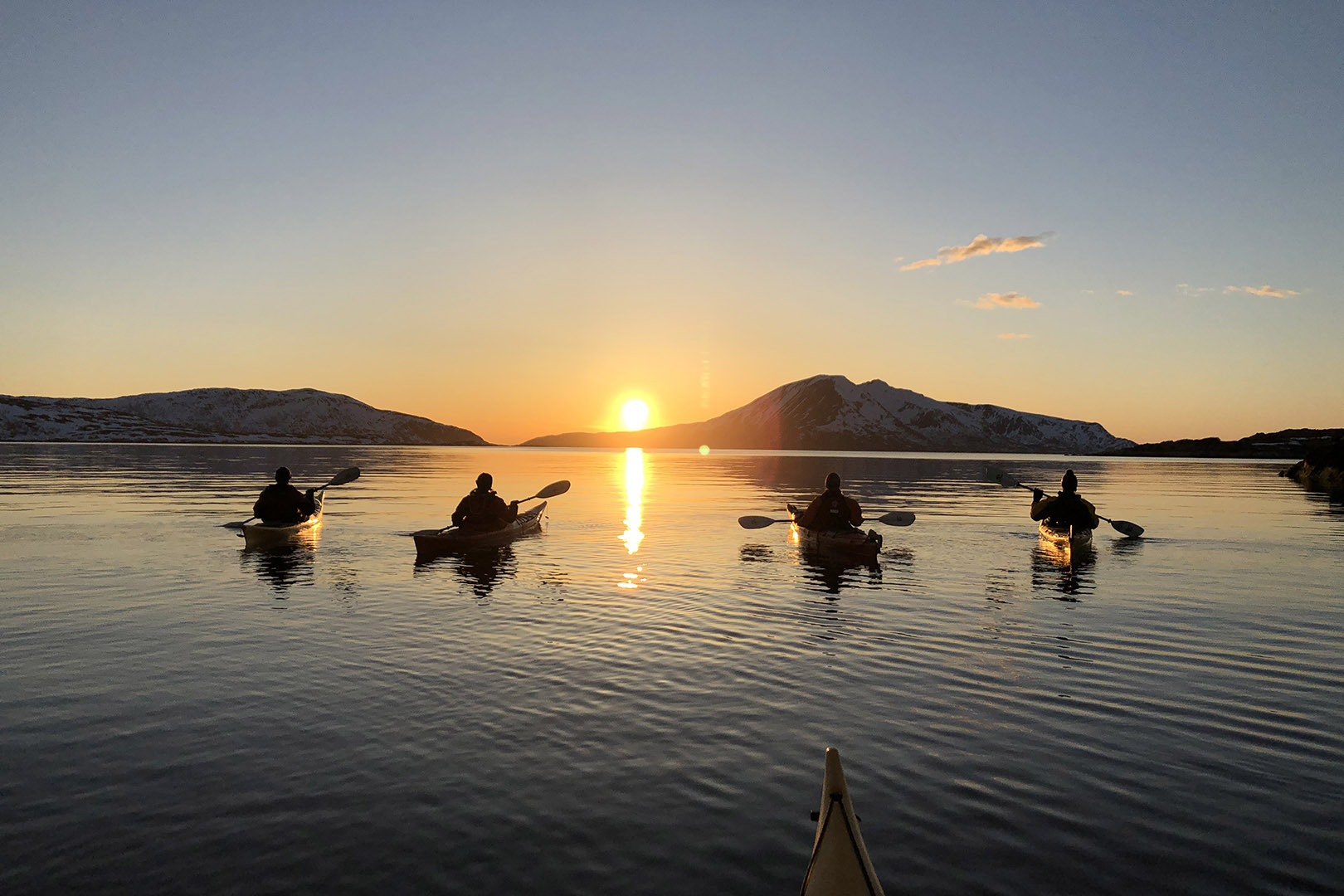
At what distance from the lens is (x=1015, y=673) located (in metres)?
13.0

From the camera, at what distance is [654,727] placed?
10203mm

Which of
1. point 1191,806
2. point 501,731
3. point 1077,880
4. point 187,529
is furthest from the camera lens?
point 187,529

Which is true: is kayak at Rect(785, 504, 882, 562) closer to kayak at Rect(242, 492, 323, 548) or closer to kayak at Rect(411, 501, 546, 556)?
kayak at Rect(411, 501, 546, 556)

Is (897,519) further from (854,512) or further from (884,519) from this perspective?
(854,512)

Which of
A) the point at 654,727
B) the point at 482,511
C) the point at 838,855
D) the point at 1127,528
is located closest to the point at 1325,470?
the point at 1127,528

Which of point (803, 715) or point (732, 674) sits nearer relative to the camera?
point (803, 715)

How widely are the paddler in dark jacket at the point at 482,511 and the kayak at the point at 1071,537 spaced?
2069 cm

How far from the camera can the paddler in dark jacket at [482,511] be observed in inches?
1130

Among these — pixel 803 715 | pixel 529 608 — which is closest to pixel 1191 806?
pixel 803 715

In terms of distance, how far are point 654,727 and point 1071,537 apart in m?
23.3

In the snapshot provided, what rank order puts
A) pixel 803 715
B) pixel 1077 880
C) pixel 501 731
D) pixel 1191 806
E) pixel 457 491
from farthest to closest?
pixel 457 491 → pixel 803 715 → pixel 501 731 → pixel 1191 806 → pixel 1077 880

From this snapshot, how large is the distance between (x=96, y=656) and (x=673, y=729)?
411 inches

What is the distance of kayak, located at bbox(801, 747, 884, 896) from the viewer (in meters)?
5.40

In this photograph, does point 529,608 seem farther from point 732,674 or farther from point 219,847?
point 219,847
